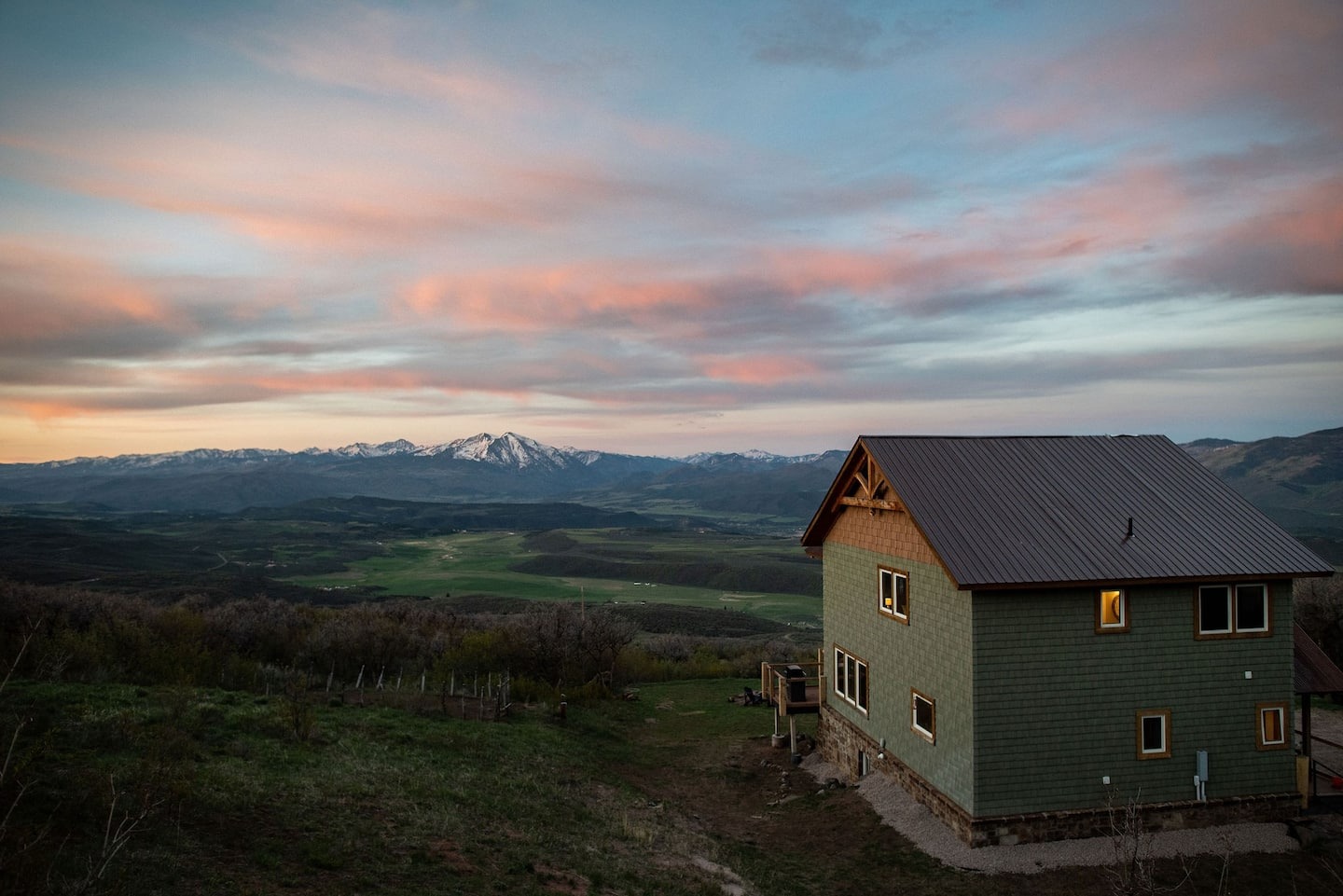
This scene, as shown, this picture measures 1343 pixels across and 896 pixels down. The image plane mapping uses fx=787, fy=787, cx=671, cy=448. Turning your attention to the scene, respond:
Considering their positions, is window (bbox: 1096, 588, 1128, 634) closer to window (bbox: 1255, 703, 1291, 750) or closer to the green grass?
window (bbox: 1255, 703, 1291, 750)

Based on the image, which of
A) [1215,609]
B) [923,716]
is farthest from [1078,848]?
[1215,609]

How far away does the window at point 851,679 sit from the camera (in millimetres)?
22734

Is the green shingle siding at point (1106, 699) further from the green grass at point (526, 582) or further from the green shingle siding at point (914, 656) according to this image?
the green grass at point (526, 582)

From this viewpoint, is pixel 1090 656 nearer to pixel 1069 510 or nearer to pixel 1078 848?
pixel 1069 510

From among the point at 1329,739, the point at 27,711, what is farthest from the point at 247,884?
the point at 1329,739

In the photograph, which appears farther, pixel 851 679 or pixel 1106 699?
pixel 851 679

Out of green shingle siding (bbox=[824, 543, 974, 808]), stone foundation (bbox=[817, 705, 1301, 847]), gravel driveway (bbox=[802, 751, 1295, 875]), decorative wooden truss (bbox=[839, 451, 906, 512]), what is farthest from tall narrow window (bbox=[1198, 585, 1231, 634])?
decorative wooden truss (bbox=[839, 451, 906, 512])

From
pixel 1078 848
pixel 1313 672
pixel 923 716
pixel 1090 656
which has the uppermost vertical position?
pixel 1090 656

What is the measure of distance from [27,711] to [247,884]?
8.22 metres

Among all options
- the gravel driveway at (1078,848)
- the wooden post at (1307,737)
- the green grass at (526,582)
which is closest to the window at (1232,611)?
the wooden post at (1307,737)

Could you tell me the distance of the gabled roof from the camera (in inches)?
672

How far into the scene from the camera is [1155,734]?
1711 centimetres

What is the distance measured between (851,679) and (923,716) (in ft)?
16.3

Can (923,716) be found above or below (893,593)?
below
